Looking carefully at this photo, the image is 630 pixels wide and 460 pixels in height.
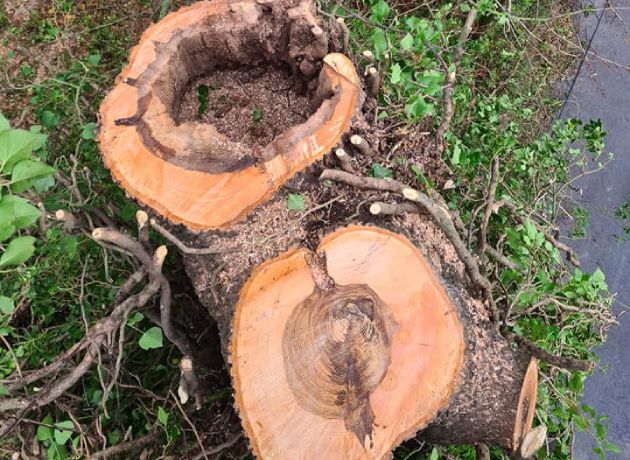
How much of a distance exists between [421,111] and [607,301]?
78cm

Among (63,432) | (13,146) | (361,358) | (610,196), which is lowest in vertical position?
(610,196)

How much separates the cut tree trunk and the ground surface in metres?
0.86

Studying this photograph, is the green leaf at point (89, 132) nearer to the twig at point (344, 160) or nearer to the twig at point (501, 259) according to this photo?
the twig at point (344, 160)

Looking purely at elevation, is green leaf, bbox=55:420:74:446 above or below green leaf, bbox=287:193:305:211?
below

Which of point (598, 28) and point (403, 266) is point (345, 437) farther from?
point (598, 28)

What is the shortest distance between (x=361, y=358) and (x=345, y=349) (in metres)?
0.03

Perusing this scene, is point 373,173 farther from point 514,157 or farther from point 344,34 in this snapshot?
point 514,157

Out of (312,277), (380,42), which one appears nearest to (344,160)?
Result: (312,277)

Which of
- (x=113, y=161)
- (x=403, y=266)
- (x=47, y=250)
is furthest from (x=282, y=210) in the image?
(x=47, y=250)

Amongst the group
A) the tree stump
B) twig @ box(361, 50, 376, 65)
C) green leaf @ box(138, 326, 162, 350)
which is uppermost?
twig @ box(361, 50, 376, 65)

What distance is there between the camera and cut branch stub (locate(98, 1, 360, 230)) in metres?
1.16

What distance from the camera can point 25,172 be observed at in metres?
1.00

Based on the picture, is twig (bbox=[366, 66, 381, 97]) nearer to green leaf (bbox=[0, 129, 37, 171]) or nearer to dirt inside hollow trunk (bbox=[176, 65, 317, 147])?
dirt inside hollow trunk (bbox=[176, 65, 317, 147])

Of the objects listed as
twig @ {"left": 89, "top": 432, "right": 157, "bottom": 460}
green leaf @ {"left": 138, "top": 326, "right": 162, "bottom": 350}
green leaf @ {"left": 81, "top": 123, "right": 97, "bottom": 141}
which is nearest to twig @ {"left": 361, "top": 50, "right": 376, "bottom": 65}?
green leaf @ {"left": 81, "top": 123, "right": 97, "bottom": 141}
